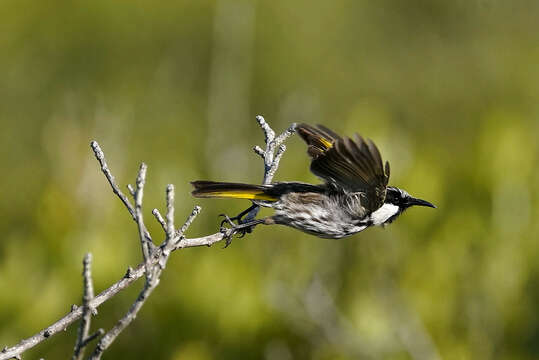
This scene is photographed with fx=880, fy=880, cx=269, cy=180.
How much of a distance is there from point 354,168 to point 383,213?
1.54 feet

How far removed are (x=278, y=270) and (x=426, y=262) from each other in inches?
35.9

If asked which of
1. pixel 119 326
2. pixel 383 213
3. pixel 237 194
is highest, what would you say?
pixel 237 194

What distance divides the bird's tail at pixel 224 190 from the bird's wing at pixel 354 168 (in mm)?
248

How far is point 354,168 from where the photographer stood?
10.6 feet

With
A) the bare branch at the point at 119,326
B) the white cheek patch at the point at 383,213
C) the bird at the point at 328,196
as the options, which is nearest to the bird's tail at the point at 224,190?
the bird at the point at 328,196

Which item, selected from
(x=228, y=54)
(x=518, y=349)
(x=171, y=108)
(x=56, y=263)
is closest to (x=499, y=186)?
(x=518, y=349)

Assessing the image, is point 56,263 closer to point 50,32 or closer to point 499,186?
point 499,186

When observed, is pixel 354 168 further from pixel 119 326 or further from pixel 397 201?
pixel 119 326

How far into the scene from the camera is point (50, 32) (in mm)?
10844

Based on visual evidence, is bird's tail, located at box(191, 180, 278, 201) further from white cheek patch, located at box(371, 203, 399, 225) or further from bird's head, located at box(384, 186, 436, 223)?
bird's head, located at box(384, 186, 436, 223)

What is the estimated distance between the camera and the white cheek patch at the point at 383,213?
3.54 m

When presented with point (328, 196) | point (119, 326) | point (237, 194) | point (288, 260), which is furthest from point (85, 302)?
point (288, 260)

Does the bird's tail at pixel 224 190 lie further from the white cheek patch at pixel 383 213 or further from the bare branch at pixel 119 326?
the bare branch at pixel 119 326

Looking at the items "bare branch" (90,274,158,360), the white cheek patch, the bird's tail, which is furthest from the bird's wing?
"bare branch" (90,274,158,360)
